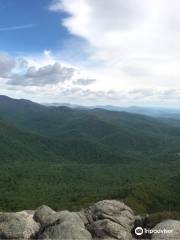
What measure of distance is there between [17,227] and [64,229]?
8.34 meters

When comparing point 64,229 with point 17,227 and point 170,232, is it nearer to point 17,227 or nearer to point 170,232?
point 17,227

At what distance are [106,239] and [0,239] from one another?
15.5 m

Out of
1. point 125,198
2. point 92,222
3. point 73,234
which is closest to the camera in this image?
point 73,234

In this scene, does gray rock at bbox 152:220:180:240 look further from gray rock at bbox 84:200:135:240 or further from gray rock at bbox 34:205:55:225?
gray rock at bbox 34:205:55:225

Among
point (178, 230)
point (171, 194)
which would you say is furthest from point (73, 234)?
point (171, 194)

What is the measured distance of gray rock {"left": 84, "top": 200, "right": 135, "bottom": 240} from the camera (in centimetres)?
5300

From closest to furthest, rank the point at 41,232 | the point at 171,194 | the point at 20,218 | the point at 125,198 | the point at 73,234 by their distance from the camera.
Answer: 1. the point at 73,234
2. the point at 41,232
3. the point at 20,218
4. the point at 125,198
5. the point at 171,194

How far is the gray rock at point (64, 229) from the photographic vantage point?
4741cm

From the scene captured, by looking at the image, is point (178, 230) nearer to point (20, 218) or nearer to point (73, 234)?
point (73, 234)

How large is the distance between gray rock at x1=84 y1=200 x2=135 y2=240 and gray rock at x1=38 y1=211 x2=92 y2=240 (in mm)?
3602

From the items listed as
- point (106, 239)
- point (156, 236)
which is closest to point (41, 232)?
point (106, 239)

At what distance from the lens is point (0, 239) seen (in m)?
50.4

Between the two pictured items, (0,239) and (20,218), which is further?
(20,218)

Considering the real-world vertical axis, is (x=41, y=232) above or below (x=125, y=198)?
above
